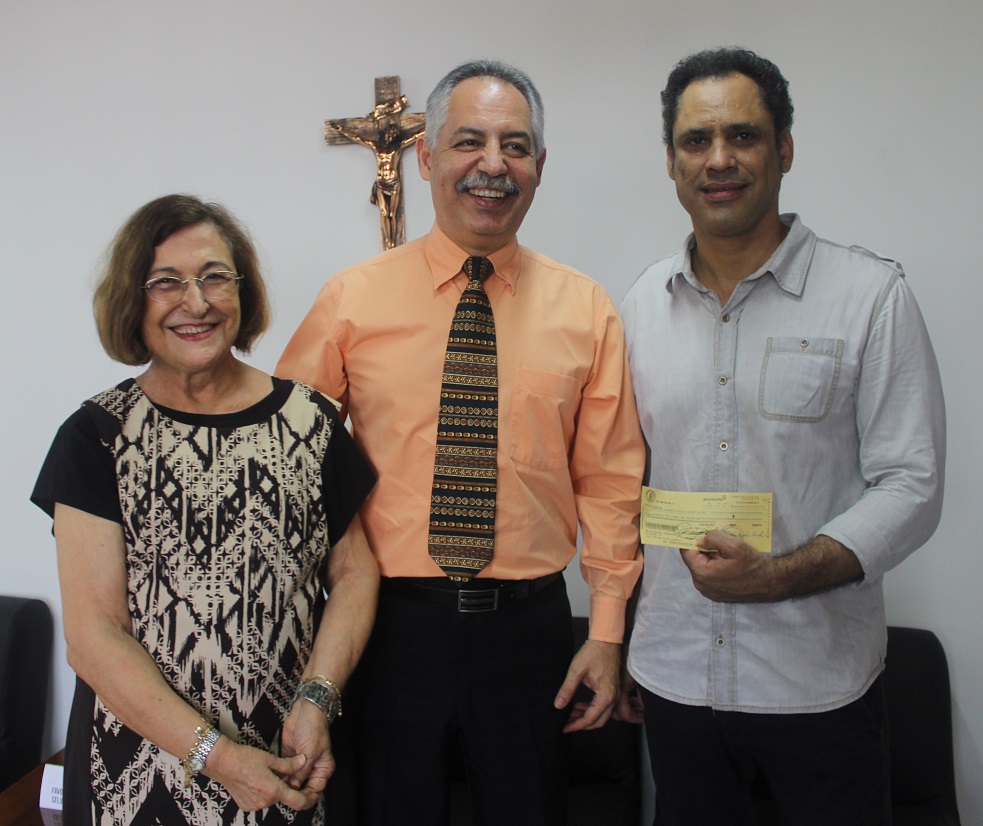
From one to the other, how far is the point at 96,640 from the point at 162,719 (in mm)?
153

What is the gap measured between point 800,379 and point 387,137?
1369 mm

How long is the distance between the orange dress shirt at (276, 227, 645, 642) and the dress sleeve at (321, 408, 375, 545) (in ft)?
0.29

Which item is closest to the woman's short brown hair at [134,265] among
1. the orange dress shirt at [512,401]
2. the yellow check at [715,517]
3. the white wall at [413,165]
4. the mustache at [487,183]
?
the orange dress shirt at [512,401]

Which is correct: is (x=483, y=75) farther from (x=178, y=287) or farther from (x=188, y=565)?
(x=188, y=565)

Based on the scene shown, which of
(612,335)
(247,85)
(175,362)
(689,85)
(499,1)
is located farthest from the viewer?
(247,85)

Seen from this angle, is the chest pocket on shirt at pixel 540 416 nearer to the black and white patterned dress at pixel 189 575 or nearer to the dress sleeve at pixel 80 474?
the black and white patterned dress at pixel 189 575

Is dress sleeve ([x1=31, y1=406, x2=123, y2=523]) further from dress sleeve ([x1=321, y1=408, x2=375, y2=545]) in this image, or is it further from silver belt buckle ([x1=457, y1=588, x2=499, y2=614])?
silver belt buckle ([x1=457, y1=588, x2=499, y2=614])

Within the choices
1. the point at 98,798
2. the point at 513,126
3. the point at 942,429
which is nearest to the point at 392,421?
the point at 513,126

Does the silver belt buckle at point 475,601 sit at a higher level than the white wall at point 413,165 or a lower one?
lower

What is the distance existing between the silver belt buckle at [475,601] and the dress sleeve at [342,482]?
0.79 feet

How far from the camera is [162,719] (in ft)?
3.90

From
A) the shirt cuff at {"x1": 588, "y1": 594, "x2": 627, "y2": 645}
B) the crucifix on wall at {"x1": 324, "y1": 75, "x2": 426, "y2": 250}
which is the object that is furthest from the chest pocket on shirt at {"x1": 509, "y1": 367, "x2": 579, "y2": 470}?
the crucifix on wall at {"x1": 324, "y1": 75, "x2": 426, "y2": 250}

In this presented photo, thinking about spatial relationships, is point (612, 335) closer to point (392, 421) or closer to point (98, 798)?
point (392, 421)

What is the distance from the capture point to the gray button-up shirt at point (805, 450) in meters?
1.34
